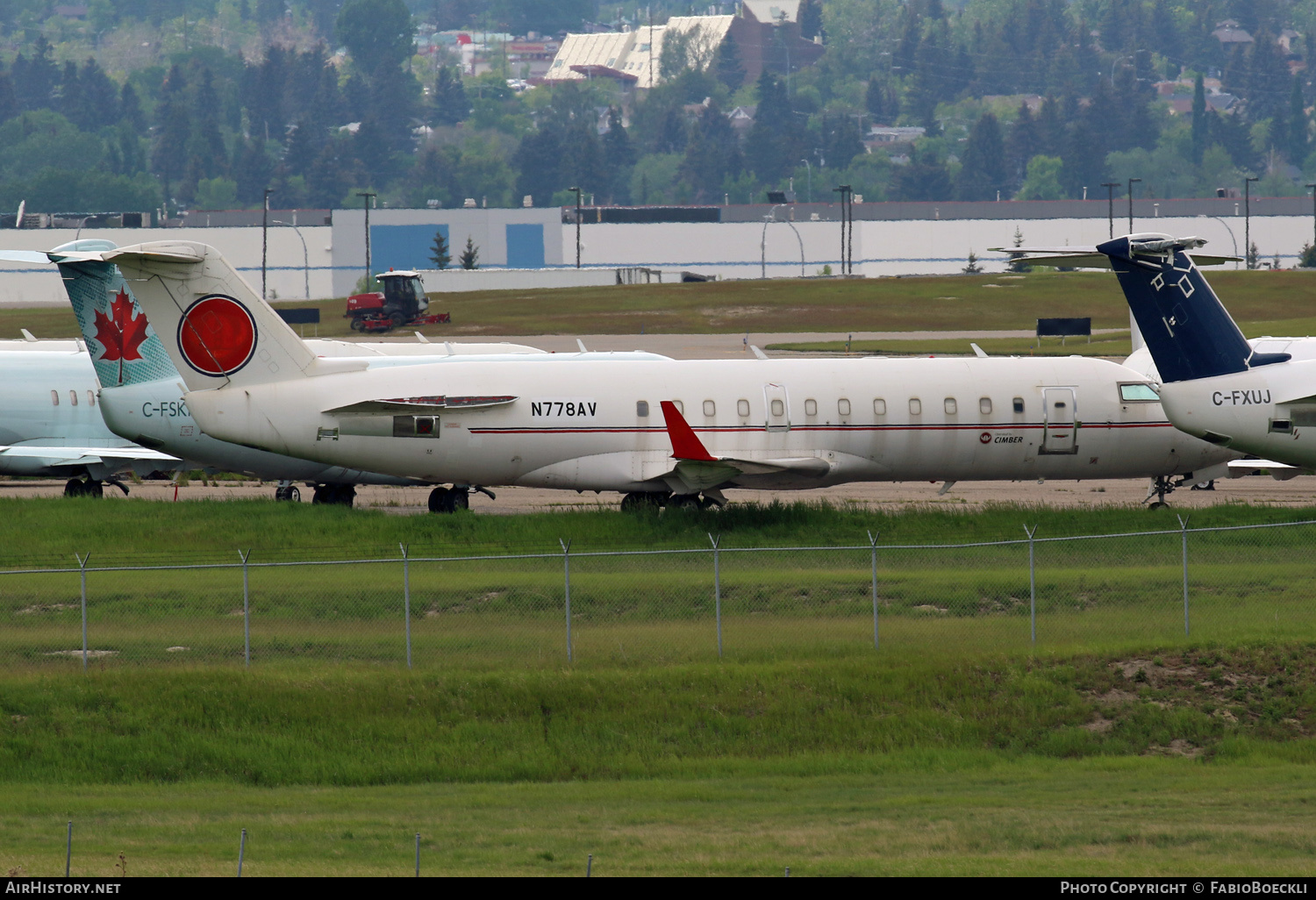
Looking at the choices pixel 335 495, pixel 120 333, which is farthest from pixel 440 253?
pixel 120 333

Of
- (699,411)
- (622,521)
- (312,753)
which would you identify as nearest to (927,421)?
(699,411)

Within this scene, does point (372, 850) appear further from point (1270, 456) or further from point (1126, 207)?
point (1126, 207)

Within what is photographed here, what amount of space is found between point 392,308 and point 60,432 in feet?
254

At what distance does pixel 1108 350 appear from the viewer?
83000mm

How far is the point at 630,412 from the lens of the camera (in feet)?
111

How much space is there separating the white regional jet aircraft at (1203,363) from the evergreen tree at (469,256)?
146m

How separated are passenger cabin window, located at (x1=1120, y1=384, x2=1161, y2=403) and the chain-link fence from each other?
20.2 ft

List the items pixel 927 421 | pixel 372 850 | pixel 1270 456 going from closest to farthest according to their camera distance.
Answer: pixel 372 850, pixel 1270 456, pixel 927 421

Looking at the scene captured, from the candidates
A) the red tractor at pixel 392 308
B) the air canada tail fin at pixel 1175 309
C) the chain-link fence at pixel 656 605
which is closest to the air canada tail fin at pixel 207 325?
the chain-link fence at pixel 656 605

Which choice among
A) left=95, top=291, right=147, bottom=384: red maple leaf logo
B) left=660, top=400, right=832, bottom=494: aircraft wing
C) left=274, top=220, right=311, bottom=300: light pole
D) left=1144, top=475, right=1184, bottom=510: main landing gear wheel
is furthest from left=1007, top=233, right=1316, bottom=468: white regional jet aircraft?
left=274, top=220, right=311, bottom=300: light pole

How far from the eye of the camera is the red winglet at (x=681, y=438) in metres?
31.8

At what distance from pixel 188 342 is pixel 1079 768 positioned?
20453 mm

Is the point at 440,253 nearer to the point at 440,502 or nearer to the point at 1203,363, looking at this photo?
the point at 440,502

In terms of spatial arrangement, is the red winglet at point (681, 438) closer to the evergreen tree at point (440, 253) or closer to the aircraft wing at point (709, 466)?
the aircraft wing at point (709, 466)
